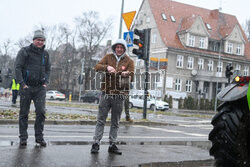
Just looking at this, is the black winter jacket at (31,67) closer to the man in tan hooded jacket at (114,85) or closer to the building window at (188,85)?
the man in tan hooded jacket at (114,85)

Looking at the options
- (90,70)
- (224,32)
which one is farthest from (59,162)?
(224,32)

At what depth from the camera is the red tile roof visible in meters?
52.2

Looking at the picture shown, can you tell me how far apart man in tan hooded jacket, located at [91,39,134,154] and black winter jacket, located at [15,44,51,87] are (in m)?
1.13

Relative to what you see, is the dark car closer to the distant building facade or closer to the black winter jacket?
the distant building facade

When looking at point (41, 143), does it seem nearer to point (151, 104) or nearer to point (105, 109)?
point (105, 109)

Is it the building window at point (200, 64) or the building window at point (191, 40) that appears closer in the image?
the building window at point (191, 40)

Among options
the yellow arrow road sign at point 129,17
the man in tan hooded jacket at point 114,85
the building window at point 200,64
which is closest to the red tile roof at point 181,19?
the building window at point 200,64

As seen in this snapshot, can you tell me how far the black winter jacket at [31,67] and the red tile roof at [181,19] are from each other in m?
44.3

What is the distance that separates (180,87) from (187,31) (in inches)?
309

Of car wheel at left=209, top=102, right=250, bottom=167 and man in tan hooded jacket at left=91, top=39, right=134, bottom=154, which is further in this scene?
man in tan hooded jacket at left=91, top=39, right=134, bottom=154

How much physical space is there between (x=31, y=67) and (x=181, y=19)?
164 ft

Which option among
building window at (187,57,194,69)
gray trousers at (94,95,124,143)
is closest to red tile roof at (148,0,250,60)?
building window at (187,57,194,69)

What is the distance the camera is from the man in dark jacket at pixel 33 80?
6.76 meters

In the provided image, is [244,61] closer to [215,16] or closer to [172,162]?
[215,16]
